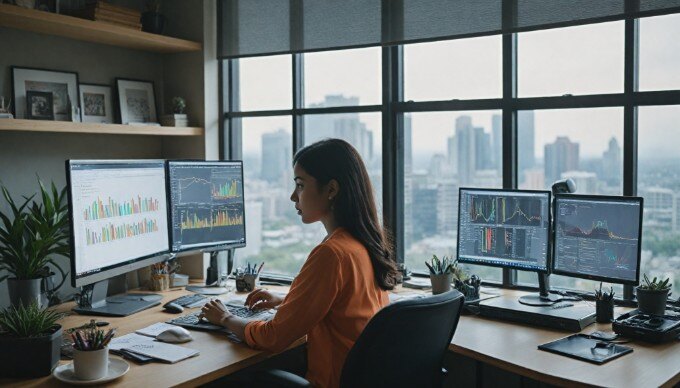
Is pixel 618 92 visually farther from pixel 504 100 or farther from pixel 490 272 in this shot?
pixel 490 272

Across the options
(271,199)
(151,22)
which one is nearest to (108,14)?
(151,22)

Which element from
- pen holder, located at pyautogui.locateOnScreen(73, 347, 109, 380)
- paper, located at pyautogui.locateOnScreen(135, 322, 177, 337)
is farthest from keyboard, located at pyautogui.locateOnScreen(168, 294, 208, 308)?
pen holder, located at pyautogui.locateOnScreen(73, 347, 109, 380)

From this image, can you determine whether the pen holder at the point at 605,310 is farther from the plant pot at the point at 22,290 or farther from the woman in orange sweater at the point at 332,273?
the plant pot at the point at 22,290

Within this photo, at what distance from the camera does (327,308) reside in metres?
2.32

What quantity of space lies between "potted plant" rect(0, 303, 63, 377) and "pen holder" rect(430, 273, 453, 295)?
1.59 m

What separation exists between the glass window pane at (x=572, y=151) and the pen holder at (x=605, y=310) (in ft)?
1.32

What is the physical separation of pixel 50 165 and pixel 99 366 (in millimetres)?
1708

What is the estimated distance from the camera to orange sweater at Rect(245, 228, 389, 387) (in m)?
2.31

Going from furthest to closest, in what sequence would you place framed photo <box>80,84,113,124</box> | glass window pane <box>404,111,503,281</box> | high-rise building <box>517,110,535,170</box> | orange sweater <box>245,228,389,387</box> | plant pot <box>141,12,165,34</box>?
plant pot <box>141,12,165,34</box> < framed photo <box>80,84,113,124</box> < glass window pane <box>404,111,503,281</box> < high-rise building <box>517,110,535,170</box> < orange sweater <box>245,228,389,387</box>

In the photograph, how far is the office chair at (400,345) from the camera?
2.04m

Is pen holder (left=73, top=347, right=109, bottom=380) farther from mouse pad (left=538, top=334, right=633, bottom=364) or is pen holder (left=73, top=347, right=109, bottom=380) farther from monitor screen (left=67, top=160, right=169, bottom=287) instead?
mouse pad (left=538, top=334, right=633, bottom=364)

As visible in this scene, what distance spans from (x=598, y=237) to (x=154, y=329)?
1710mm

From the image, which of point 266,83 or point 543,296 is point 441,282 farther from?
point 266,83

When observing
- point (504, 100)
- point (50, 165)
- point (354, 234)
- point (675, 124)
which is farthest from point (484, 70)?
point (50, 165)
